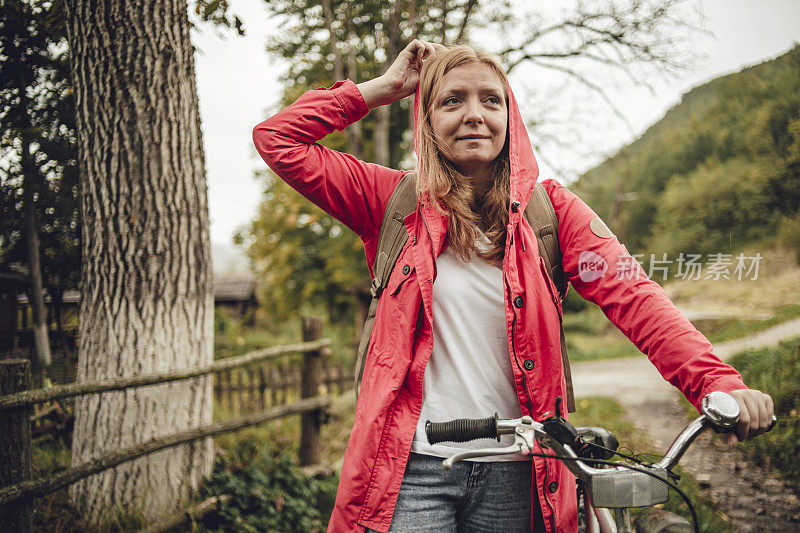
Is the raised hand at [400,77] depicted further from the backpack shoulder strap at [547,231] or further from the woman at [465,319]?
the backpack shoulder strap at [547,231]

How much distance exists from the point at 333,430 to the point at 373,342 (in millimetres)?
4870

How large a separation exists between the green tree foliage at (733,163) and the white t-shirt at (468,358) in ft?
8.52

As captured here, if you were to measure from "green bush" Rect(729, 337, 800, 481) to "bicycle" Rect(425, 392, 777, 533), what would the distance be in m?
2.31

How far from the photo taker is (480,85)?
1.68 metres

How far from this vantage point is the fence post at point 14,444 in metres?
2.35

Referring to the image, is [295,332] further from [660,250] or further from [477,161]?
[477,161]

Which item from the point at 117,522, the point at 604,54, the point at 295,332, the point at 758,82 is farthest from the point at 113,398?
the point at 295,332

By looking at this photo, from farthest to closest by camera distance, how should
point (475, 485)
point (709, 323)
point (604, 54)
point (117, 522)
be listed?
1. point (604, 54)
2. point (709, 323)
3. point (117, 522)
4. point (475, 485)

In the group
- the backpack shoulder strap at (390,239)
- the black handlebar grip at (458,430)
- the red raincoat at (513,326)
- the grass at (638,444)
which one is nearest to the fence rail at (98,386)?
the backpack shoulder strap at (390,239)

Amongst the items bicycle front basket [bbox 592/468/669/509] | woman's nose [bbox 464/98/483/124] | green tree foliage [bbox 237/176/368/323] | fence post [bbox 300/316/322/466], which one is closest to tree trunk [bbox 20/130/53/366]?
fence post [bbox 300/316/322/466]

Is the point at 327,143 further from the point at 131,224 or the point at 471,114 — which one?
the point at 471,114

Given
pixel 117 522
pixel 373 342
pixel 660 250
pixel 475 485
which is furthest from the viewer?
pixel 660 250

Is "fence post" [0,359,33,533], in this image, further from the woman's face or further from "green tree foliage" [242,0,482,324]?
"green tree foliage" [242,0,482,324]

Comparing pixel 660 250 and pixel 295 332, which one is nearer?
pixel 660 250
